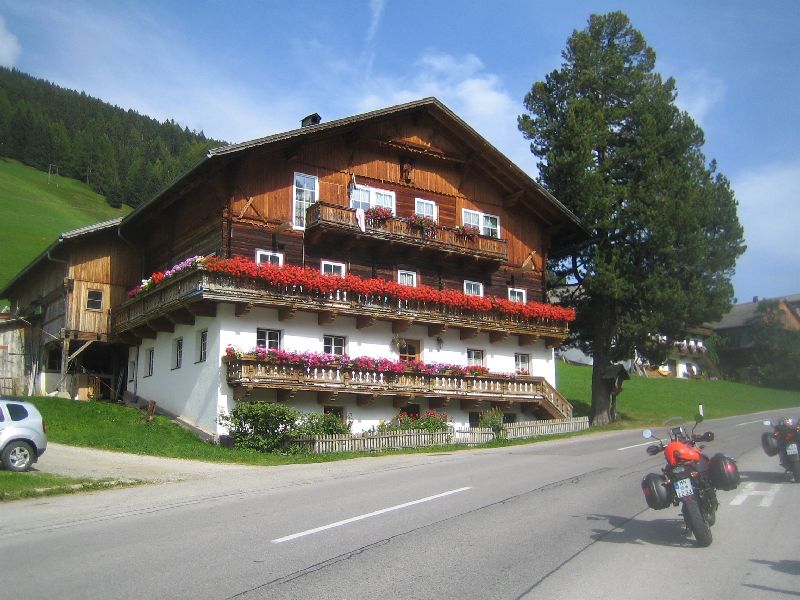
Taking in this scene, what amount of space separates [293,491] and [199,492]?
1843mm

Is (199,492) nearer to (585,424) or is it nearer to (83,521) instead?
(83,521)

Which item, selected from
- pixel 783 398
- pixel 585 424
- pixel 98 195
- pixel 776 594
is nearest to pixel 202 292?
pixel 585 424

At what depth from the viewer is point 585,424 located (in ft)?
119

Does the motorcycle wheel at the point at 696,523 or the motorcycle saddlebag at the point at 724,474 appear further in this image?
the motorcycle saddlebag at the point at 724,474

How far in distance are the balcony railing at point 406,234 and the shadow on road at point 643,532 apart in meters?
19.8

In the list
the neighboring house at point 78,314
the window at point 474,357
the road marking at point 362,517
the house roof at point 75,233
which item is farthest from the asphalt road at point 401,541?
the neighboring house at point 78,314

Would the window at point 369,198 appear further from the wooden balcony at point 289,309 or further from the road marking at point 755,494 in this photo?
the road marking at point 755,494

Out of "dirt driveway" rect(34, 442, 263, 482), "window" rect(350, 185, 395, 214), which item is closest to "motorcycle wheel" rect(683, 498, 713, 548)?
"dirt driveway" rect(34, 442, 263, 482)

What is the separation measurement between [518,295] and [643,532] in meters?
27.5

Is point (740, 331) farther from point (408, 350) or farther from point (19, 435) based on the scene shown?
point (19, 435)

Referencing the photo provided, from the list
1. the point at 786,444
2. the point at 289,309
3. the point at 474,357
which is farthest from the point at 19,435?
the point at 474,357

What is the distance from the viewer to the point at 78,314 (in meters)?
33.8

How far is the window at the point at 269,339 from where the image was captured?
2836 cm

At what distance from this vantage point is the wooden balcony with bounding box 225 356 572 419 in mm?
26609
